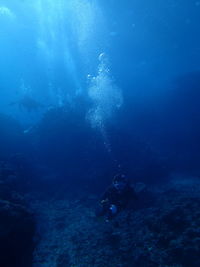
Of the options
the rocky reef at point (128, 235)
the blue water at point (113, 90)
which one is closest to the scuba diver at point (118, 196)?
the rocky reef at point (128, 235)

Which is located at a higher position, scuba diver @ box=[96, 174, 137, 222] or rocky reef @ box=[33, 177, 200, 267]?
scuba diver @ box=[96, 174, 137, 222]

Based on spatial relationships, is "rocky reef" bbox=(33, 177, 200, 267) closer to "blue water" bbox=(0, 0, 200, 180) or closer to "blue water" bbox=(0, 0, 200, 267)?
"blue water" bbox=(0, 0, 200, 267)

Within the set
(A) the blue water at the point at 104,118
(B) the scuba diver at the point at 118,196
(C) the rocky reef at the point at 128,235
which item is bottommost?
(C) the rocky reef at the point at 128,235

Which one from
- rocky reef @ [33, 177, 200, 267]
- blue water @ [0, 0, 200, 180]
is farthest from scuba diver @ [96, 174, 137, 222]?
blue water @ [0, 0, 200, 180]

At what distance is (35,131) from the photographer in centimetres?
1741

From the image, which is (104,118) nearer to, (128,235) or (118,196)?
(118,196)

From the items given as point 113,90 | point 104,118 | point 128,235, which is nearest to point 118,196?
point 128,235

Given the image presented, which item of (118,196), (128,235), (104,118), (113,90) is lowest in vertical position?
(128,235)

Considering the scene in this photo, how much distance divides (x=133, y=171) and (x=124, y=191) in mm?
4057

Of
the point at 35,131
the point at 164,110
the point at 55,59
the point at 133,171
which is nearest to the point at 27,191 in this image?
the point at 133,171

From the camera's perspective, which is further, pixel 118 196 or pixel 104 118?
pixel 104 118

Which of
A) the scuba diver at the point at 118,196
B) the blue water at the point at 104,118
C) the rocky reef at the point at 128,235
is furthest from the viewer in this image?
the blue water at the point at 104,118

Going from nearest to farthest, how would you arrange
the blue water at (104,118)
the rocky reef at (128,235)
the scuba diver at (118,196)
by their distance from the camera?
the rocky reef at (128,235) → the scuba diver at (118,196) → the blue water at (104,118)

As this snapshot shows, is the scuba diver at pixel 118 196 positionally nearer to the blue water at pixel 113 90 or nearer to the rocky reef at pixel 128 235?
the rocky reef at pixel 128 235
